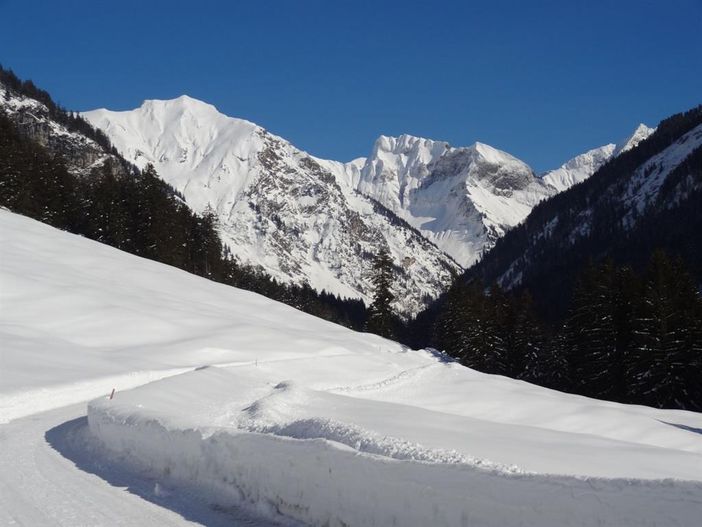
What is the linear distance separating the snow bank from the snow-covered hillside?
0.02 metres

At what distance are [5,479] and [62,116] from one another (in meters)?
210

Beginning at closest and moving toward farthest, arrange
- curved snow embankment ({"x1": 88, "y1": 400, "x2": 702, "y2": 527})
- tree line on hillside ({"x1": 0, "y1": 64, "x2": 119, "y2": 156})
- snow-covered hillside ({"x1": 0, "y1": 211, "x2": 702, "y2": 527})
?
curved snow embankment ({"x1": 88, "y1": 400, "x2": 702, "y2": 527}) → snow-covered hillside ({"x1": 0, "y1": 211, "x2": 702, "y2": 527}) → tree line on hillside ({"x1": 0, "y1": 64, "x2": 119, "y2": 156})

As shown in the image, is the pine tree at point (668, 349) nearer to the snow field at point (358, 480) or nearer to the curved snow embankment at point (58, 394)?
the curved snow embankment at point (58, 394)

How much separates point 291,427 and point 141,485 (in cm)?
255

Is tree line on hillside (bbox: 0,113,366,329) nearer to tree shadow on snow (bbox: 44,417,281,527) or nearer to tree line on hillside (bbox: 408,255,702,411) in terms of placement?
tree line on hillside (bbox: 408,255,702,411)

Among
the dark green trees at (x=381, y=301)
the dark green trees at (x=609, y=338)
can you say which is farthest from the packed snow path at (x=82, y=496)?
the dark green trees at (x=381, y=301)

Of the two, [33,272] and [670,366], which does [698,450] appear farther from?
[33,272]

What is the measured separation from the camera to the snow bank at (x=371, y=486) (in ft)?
18.1

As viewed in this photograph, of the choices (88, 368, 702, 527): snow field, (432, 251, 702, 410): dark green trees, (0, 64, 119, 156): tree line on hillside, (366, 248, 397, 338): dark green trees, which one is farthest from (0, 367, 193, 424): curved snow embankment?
(0, 64, 119, 156): tree line on hillside

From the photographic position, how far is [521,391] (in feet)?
88.9

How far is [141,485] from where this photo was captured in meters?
9.23

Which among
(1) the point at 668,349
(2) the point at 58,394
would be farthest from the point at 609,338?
(2) the point at 58,394

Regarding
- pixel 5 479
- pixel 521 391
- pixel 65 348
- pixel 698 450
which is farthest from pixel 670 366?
pixel 5 479

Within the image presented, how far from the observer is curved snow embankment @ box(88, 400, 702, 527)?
217 inches
